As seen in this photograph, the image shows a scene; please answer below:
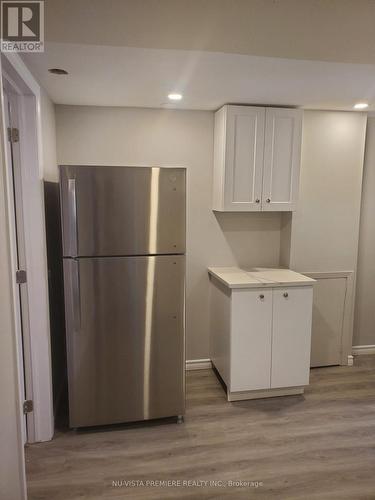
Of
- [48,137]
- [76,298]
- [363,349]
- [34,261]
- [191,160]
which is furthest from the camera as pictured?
[363,349]

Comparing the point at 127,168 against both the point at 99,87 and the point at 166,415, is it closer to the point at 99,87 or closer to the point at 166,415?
the point at 99,87

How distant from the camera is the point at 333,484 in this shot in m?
2.08

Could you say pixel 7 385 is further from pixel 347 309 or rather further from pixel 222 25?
pixel 347 309

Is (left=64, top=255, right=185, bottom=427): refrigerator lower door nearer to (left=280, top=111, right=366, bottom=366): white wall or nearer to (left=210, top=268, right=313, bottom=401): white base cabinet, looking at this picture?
(left=210, top=268, right=313, bottom=401): white base cabinet

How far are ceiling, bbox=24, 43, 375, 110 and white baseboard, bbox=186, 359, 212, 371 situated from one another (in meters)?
2.27

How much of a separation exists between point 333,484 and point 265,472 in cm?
37

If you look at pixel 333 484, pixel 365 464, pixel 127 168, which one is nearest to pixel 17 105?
pixel 127 168

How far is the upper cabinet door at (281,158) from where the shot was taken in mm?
2988

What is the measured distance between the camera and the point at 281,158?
3.04 metres

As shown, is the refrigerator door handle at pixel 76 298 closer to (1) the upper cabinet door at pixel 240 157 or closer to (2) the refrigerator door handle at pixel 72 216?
(2) the refrigerator door handle at pixel 72 216

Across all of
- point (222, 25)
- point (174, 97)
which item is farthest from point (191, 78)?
point (222, 25)

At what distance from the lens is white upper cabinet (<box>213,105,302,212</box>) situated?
9.67 feet

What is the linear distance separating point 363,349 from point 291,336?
52.9 inches

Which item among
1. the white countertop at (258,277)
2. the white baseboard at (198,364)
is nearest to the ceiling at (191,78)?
the white countertop at (258,277)
